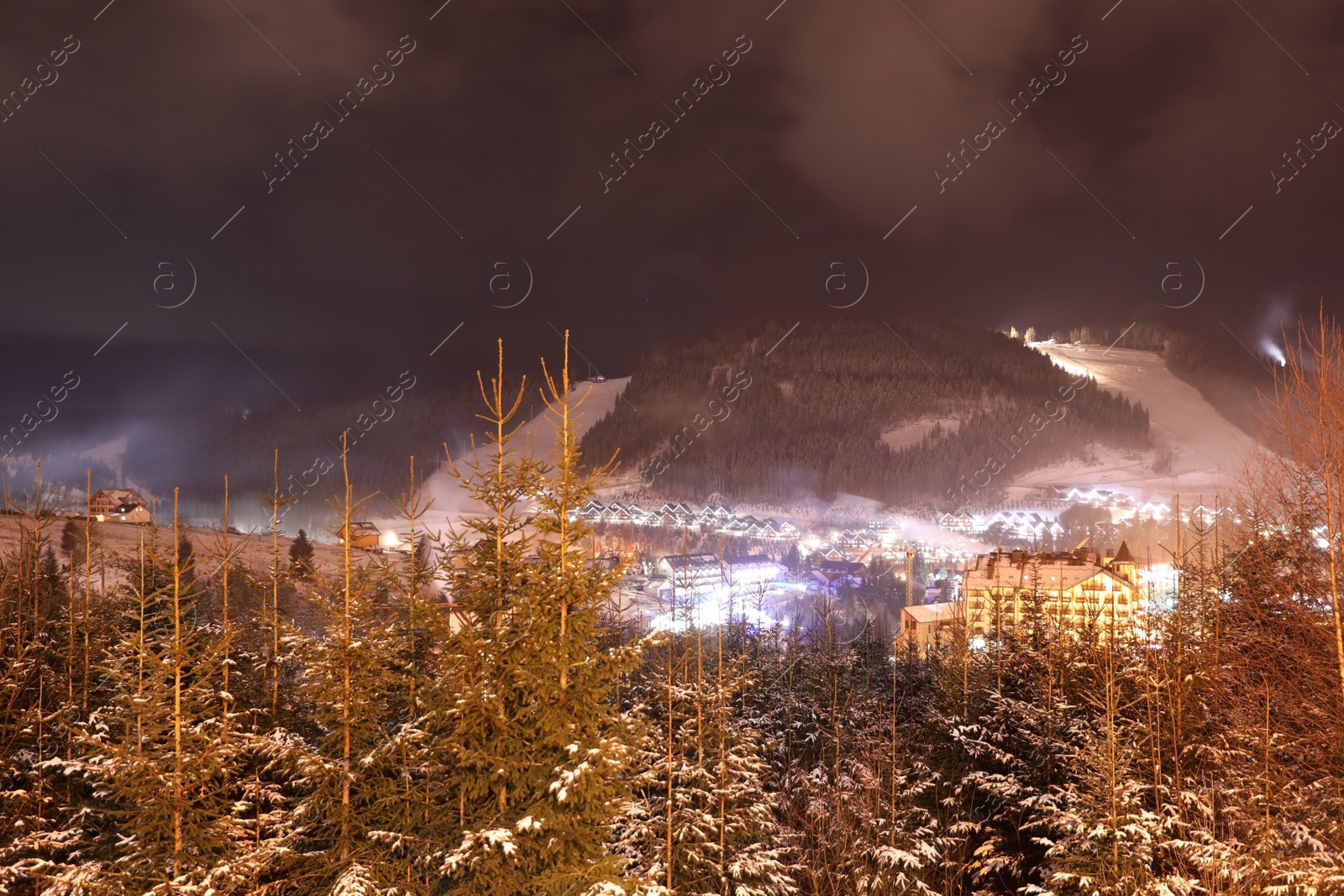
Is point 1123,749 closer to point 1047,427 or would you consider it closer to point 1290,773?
point 1290,773

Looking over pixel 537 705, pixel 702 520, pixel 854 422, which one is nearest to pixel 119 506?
pixel 702 520

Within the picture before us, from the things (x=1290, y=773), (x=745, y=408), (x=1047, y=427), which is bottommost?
(x=1290, y=773)

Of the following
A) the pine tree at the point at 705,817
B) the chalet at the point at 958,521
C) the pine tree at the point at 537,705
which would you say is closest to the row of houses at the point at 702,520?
the chalet at the point at 958,521

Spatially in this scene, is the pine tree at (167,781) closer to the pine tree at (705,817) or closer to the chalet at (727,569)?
the pine tree at (705,817)

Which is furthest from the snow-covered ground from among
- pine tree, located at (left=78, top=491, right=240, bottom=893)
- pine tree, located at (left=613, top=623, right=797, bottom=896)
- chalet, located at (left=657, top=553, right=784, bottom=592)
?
pine tree, located at (left=78, top=491, right=240, bottom=893)

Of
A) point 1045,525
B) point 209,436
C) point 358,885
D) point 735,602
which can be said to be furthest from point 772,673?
point 209,436

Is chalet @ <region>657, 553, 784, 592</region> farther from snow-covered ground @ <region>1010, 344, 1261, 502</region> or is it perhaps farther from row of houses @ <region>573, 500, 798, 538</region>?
snow-covered ground @ <region>1010, 344, 1261, 502</region>

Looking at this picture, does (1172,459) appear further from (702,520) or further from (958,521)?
(702,520)
